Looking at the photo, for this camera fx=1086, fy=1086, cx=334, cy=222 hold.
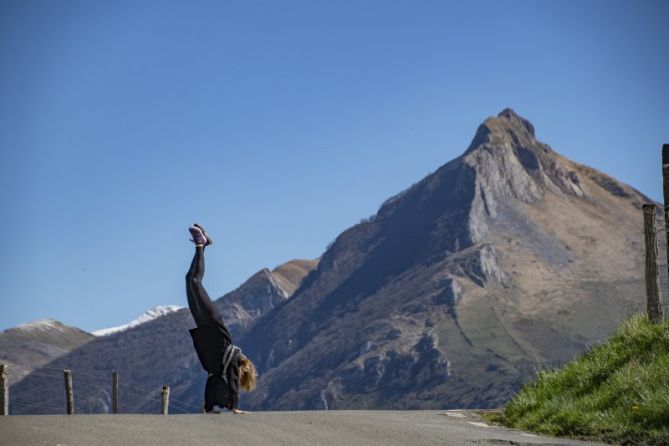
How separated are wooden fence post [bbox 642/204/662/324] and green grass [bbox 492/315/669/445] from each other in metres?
0.25

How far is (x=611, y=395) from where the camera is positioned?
1816 centimetres

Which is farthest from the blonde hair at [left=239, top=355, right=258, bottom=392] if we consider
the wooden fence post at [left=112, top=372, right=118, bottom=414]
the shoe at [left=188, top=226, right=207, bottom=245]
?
the wooden fence post at [left=112, top=372, right=118, bottom=414]

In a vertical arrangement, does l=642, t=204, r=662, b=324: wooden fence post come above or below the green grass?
above

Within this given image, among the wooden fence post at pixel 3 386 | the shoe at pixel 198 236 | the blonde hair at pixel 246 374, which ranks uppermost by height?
the shoe at pixel 198 236

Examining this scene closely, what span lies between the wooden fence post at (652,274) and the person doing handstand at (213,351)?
8440mm

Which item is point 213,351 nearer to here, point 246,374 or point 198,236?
point 246,374

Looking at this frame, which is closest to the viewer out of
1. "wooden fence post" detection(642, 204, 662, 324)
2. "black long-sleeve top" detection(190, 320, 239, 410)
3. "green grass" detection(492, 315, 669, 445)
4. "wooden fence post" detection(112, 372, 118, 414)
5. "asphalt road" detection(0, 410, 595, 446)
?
"asphalt road" detection(0, 410, 595, 446)

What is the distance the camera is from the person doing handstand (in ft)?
61.8

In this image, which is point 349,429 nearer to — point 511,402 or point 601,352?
point 511,402

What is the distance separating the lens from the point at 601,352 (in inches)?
837

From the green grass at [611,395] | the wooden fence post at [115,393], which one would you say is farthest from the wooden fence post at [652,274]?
the wooden fence post at [115,393]

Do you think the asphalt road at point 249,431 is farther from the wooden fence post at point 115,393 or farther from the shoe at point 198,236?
the wooden fence post at point 115,393

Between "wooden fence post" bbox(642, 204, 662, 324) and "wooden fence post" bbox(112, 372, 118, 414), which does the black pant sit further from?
"wooden fence post" bbox(112, 372, 118, 414)

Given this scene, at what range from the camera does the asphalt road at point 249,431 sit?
1411 cm
